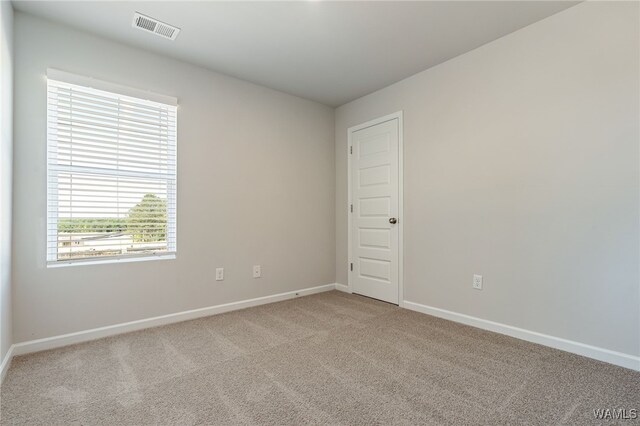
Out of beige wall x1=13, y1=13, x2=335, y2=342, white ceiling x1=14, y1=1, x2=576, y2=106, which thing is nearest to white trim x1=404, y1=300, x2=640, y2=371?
beige wall x1=13, y1=13, x2=335, y2=342

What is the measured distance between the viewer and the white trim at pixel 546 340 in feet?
6.83

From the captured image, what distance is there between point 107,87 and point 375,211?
115 inches

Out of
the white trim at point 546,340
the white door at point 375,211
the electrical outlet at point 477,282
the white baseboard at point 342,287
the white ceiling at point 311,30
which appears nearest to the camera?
the white trim at point 546,340

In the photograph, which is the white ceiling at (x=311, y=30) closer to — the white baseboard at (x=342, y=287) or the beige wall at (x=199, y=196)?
the beige wall at (x=199, y=196)

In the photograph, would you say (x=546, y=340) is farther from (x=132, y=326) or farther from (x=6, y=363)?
(x=6, y=363)

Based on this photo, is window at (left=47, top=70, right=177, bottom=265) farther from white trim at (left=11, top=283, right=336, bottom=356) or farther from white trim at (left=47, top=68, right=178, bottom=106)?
white trim at (left=11, top=283, right=336, bottom=356)

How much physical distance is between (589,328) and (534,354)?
42 cm

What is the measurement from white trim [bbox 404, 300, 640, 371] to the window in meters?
2.75

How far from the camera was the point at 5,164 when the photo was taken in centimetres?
206

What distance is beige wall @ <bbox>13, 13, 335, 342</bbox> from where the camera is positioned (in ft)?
7.70

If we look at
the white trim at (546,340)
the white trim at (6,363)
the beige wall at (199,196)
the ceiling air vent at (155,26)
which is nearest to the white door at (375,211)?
the beige wall at (199,196)

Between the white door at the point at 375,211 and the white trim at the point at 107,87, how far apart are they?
2.20 m

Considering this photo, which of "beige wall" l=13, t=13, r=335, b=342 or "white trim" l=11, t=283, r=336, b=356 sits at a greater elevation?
"beige wall" l=13, t=13, r=335, b=342

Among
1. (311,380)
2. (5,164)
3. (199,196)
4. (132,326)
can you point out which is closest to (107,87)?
(5,164)
